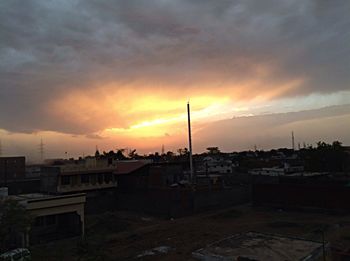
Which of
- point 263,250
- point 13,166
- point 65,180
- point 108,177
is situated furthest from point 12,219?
point 13,166

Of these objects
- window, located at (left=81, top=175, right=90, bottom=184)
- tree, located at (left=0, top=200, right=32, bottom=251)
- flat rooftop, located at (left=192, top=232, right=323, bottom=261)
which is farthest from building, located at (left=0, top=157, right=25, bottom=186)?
flat rooftop, located at (left=192, top=232, right=323, bottom=261)

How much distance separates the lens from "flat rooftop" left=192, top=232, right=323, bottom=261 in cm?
1542

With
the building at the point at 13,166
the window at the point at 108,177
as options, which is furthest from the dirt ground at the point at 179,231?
the building at the point at 13,166

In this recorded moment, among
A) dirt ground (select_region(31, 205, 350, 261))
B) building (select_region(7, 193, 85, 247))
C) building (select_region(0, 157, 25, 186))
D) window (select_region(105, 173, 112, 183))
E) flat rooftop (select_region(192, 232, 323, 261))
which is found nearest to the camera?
flat rooftop (select_region(192, 232, 323, 261))

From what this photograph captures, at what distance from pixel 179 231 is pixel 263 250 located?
12.9 meters

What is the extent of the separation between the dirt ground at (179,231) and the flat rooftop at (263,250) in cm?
449

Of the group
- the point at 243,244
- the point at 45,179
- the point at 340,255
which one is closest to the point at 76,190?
the point at 45,179

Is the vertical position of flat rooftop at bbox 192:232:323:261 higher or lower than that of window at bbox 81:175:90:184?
lower

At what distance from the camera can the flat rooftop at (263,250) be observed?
607 inches

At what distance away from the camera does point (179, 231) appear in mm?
28438

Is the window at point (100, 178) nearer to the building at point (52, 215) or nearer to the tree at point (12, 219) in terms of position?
the building at point (52, 215)

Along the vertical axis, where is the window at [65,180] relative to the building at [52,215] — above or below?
above

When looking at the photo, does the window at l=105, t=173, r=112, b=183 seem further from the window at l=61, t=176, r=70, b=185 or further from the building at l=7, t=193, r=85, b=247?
the building at l=7, t=193, r=85, b=247

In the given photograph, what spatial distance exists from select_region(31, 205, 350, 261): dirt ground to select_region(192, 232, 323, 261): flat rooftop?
449 centimetres
